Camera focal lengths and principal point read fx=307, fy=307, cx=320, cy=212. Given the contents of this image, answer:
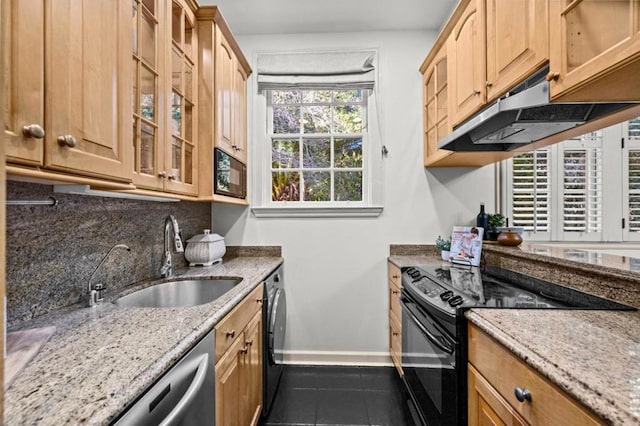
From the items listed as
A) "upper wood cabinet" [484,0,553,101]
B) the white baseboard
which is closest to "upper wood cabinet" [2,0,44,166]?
"upper wood cabinet" [484,0,553,101]

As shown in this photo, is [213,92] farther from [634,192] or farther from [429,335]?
[634,192]

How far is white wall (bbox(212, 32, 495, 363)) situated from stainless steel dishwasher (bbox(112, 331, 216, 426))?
1.66 m

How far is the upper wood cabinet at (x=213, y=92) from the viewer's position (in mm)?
1911

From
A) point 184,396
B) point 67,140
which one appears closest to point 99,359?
point 184,396

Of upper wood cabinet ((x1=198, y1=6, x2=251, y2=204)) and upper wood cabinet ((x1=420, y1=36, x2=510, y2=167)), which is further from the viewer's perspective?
upper wood cabinet ((x1=420, y1=36, x2=510, y2=167))

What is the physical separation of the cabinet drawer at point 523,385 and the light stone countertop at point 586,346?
0.04m

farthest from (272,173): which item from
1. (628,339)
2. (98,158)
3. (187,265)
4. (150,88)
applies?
(628,339)

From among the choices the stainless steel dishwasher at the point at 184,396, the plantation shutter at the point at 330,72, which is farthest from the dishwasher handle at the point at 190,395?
the plantation shutter at the point at 330,72

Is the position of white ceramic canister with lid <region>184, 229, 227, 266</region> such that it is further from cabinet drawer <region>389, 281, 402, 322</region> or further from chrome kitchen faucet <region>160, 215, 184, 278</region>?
cabinet drawer <region>389, 281, 402, 322</region>

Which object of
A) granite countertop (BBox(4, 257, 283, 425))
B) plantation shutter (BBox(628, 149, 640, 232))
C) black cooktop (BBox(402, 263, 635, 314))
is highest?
plantation shutter (BBox(628, 149, 640, 232))

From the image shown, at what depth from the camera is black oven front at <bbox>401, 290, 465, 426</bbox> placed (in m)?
1.25

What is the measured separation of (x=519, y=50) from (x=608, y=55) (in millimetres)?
509

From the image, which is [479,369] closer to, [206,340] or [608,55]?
[206,340]

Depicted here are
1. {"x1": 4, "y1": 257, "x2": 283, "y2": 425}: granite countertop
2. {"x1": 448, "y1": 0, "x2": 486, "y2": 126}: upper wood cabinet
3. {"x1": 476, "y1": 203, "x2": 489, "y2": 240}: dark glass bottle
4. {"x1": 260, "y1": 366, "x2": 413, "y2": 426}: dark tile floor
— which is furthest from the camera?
{"x1": 476, "y1": 203, "x2": 489, "y2": 240}: dark glass bottle
